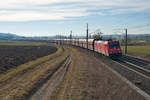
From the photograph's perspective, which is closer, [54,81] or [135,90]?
[135,90]

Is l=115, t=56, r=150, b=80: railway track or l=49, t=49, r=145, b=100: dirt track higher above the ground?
l=115, t=56, r=150, b=80: railway track

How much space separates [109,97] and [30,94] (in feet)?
19.9

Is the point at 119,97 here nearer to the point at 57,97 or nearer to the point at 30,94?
the point at 57,97

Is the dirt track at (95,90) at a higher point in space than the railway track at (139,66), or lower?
lower

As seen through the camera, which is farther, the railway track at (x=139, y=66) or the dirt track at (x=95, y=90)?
the railway track at (x=139, y=66)

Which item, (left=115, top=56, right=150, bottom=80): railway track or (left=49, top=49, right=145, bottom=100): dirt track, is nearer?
(left=49, top=49, right=145, bottom=100): dirt track

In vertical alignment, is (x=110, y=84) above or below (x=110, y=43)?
below

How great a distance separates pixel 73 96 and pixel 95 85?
3855 mm

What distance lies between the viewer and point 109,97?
13.8 m

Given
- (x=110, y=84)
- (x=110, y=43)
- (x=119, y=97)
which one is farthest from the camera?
(x=110, y=43)

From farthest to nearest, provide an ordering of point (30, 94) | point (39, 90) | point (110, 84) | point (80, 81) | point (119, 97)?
point (80, 81) → point (110, 84) → point (39, 90) → point (30, 94) → point (119, 97)

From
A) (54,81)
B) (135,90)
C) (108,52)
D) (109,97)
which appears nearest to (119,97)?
(109,97)

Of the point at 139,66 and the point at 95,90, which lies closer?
the point at 95,90

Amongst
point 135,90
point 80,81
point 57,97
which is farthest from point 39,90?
point 135,90
